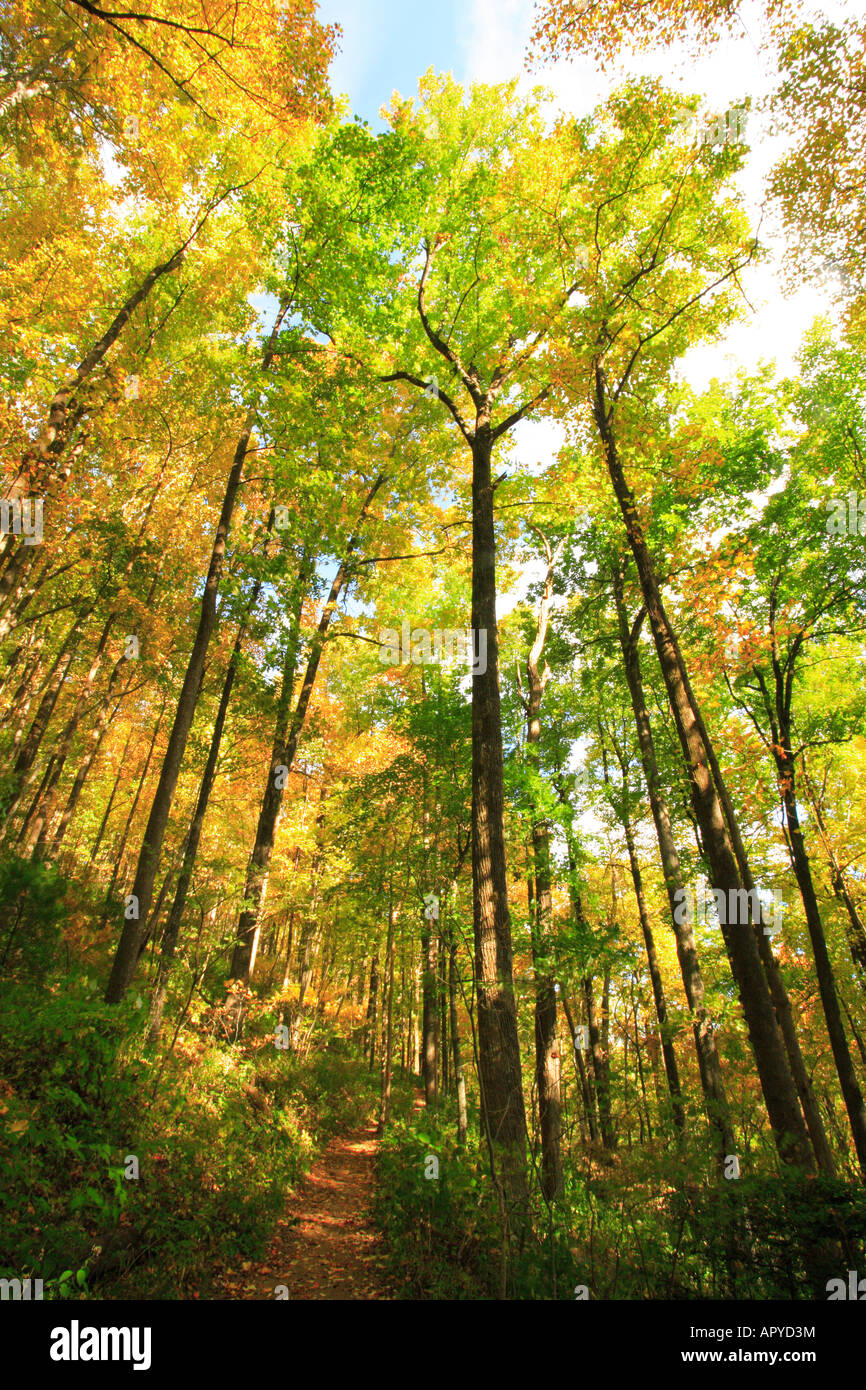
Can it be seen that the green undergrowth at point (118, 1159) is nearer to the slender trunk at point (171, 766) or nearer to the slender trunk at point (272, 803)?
the slender trunk at point (171, 766)

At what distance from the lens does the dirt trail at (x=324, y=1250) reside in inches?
202

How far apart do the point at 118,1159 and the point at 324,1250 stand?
3.40m

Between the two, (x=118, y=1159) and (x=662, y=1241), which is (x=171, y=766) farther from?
(x=662, y=1241)

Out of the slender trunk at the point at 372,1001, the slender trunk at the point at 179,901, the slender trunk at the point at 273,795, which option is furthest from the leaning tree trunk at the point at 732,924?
the slender trunk at the point at 372,1001

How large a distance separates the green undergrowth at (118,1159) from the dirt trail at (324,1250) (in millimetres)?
232

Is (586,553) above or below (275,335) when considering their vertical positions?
below

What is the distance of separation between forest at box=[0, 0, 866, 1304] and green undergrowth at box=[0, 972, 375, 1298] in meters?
0.05

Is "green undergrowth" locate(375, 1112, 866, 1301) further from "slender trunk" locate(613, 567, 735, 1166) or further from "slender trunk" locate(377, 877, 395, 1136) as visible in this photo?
"slender trunk" locate(377, 877, 395, 1136)

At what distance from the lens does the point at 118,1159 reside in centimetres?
422

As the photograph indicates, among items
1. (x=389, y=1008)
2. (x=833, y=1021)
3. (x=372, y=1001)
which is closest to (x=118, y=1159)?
(x=389, y=1008)

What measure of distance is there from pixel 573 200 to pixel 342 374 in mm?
4425
